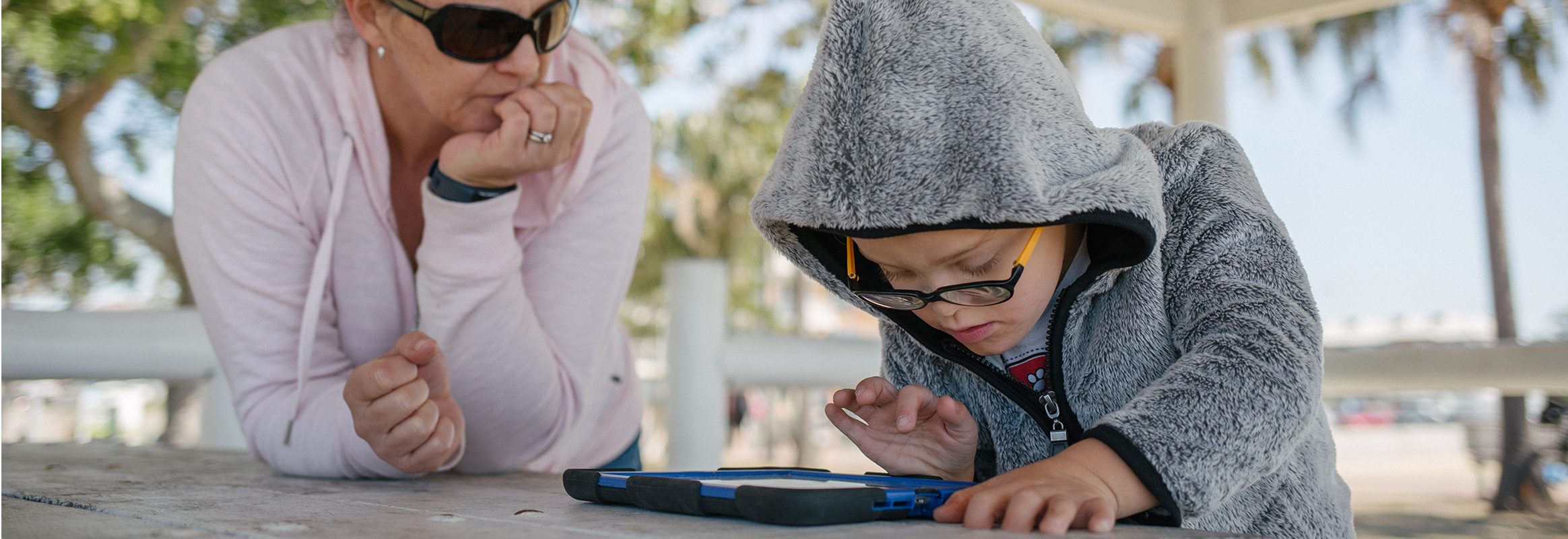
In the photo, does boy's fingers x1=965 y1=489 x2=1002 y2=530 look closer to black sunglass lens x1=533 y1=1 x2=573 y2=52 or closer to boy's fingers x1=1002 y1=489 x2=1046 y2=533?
boy's fingers x1=1002 y1=489 x2=1046 y2=533

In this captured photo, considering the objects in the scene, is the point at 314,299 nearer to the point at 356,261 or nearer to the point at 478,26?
the point at 356,261

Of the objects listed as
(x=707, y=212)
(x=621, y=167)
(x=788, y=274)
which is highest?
(x=621, y=167)

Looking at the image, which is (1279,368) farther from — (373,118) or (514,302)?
(373,118)

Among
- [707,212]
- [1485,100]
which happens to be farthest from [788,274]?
[1485,100]

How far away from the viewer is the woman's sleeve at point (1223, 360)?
1064mm

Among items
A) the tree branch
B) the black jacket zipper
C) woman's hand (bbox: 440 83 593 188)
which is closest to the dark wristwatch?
woman's hand (bbox: 440 83 593 188)

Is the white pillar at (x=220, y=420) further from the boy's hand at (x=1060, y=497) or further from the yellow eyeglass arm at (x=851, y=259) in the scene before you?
the boy's hand at (x=1060, y=497)

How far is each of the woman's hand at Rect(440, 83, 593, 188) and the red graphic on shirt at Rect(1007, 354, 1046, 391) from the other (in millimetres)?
781

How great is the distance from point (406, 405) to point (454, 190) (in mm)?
376

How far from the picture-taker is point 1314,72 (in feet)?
70.6

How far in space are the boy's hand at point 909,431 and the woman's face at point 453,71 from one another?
78cm

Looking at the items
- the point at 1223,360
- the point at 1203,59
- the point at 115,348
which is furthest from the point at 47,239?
the point at 1223,360

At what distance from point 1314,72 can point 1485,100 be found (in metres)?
5.86

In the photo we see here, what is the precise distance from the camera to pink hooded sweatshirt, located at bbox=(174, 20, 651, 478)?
171 cm
